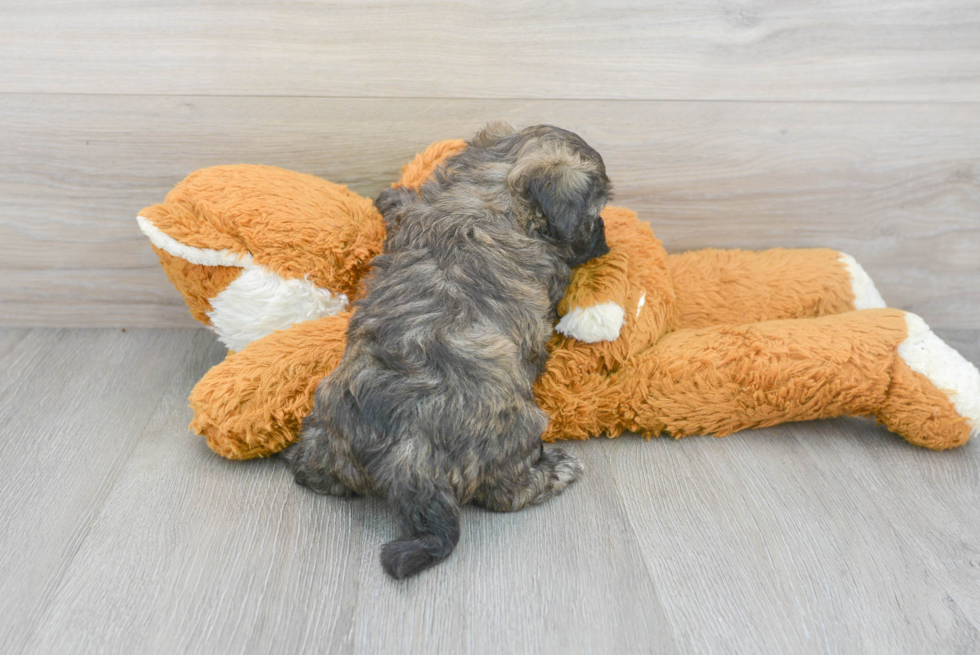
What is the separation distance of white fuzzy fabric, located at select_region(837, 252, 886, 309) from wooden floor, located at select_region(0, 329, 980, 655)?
431 millimetres

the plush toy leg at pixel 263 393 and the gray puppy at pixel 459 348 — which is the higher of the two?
the gray puppy at pixel 459 348

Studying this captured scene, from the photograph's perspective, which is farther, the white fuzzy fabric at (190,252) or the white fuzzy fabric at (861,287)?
the white fuzzy fabric at (861,287)

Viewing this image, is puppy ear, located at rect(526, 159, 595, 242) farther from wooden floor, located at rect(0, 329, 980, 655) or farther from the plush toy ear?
wooden floor, located at rect(0, 329, 980, 655)

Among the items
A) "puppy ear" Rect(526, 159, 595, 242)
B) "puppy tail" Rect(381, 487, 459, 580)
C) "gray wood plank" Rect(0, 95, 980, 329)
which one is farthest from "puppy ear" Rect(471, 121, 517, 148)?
"puppy tail" Rect(381, 487, 459, 580)

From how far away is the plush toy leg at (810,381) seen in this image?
194 cm

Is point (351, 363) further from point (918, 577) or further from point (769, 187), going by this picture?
point (769, 187)

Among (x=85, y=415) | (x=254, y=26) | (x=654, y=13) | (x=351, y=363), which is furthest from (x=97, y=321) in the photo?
(x=654, y=13)

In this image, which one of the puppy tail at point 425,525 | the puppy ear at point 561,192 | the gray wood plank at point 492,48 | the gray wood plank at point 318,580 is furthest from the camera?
the gray wood plank at point 492,48

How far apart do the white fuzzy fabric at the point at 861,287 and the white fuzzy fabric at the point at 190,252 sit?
183 cm

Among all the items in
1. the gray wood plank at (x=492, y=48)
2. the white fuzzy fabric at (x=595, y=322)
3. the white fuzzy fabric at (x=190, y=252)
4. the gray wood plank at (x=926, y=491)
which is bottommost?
the gray wood plank at (x=926, y=491)

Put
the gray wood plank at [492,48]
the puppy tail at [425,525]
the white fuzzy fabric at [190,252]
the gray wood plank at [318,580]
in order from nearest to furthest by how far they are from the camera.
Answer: the gray wood plank at [318,580], the puppy tail at [425,525], the white fuzzy fabric at [190,252], the gray wood plank at [492,48]

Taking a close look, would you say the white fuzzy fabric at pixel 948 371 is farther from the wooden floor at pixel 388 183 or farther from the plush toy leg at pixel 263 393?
the plush toy leg at pixel 263 393

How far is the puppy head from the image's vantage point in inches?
67.4

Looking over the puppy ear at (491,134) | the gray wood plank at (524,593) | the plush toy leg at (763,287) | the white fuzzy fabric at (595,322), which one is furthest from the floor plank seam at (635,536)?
the puppy ear at (491,134)
